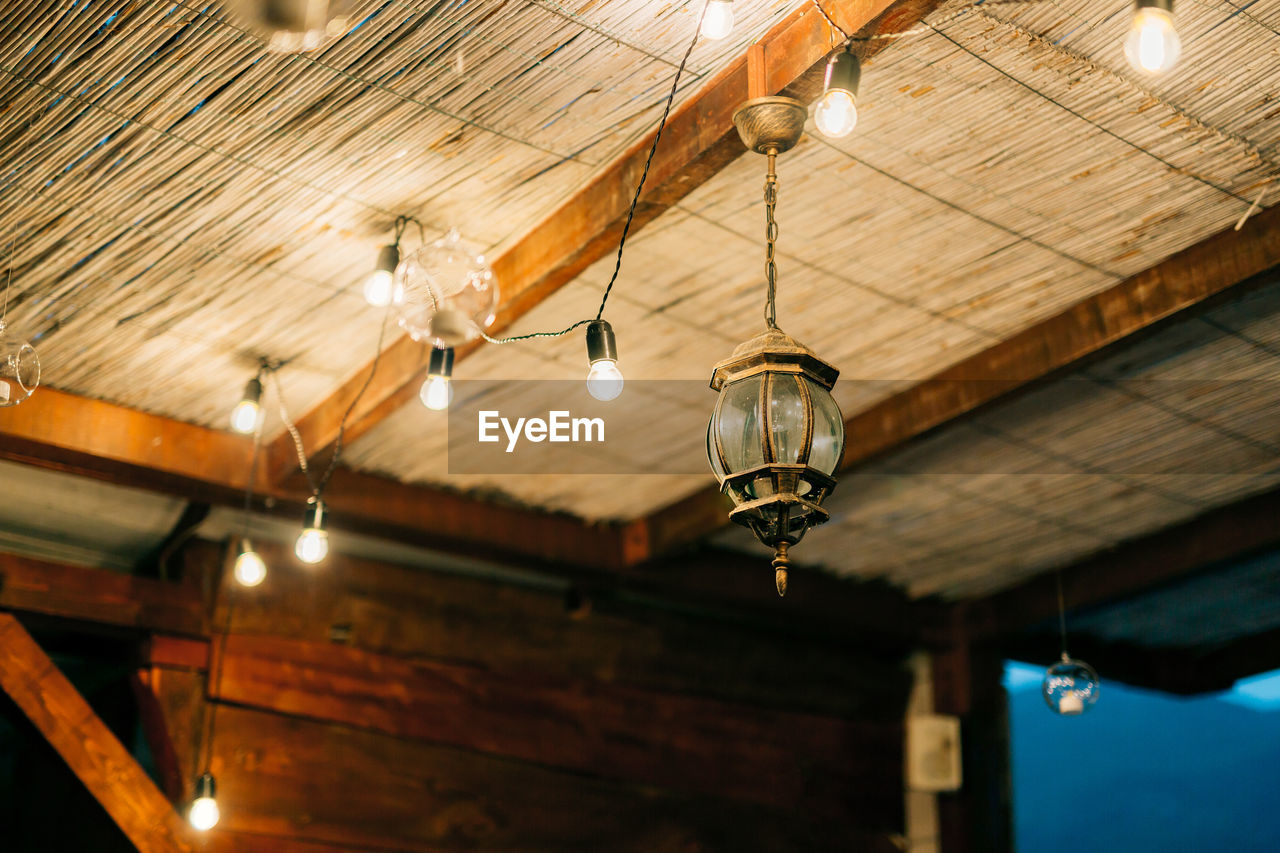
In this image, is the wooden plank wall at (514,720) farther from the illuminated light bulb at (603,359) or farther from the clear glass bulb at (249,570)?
the illuminated light bulb at (603,359)

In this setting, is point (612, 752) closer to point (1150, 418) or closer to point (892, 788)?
point (892, 788)

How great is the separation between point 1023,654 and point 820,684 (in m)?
1.60

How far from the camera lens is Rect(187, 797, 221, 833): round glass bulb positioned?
18.3 feet

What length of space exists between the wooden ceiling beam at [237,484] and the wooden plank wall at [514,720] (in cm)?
60

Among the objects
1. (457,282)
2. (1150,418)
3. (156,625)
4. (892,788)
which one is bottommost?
(892,788)

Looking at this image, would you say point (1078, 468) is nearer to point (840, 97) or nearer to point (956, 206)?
point (956, 206)

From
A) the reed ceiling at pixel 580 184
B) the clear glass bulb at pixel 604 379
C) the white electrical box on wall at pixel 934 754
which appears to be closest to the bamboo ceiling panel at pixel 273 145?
the reed ceiling at pixel 580 184

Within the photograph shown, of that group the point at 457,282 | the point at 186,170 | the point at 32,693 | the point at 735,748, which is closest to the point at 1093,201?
the point at 457,282

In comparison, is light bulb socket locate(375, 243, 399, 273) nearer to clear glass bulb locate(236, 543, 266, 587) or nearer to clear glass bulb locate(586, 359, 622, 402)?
clear glass bulb locate(586, 359, 622, 402)

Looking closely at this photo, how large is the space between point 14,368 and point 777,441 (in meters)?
2.39

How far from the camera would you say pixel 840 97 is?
312 centimetres

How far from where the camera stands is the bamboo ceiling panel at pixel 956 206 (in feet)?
13.3

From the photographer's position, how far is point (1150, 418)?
6234 millimetres

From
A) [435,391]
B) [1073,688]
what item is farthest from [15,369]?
[1073,688]
